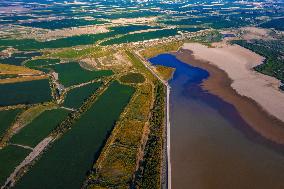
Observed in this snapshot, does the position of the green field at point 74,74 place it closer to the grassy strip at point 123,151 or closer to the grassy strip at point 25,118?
the grassy strip at point 25,118

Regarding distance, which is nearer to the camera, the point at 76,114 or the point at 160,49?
the point at 76,114

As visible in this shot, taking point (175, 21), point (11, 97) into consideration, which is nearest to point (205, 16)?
point (175, 21)

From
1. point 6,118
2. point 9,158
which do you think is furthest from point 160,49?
point 9,158

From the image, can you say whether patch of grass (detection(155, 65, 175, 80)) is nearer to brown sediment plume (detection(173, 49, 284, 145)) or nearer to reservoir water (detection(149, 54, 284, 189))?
brown sediment plume (detection(173, 49, 284, 145))

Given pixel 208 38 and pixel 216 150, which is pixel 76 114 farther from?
pixel 208 38

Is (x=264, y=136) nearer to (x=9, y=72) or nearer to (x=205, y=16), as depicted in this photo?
(x=9, y=72)

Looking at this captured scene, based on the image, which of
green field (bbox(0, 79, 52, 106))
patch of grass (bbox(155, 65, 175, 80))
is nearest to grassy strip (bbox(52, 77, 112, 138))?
green field (bbox(0, 79, 52, 106))

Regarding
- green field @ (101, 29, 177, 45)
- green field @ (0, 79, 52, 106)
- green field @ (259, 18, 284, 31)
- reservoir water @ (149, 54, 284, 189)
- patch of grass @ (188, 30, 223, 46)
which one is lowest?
reservoir water @ (149, 54, 284, 189)

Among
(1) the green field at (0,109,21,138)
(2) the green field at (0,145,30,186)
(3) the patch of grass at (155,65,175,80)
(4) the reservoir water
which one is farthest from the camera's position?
(3) the patch of grass at (155,65,175,80)
